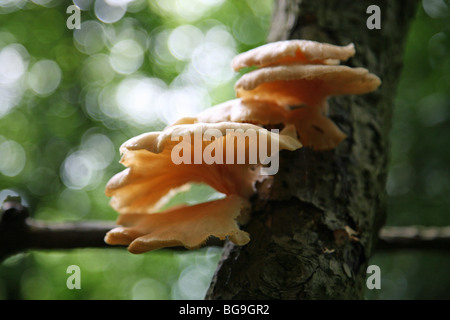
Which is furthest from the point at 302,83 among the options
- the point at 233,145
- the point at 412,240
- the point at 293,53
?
the point at 412,240

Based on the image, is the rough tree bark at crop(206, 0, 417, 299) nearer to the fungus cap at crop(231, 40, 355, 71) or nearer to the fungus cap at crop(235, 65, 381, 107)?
the fungus cap at crop(235, 65, 381, 107)

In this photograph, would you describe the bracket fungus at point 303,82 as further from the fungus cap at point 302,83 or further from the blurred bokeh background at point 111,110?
the blurred bokeh background at point 111,110

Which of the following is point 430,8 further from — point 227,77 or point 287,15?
point 287,15

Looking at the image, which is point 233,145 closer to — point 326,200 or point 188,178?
point 188,178

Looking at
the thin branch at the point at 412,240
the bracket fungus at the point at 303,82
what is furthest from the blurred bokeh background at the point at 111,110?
the bracket fungus at the point at 303,82

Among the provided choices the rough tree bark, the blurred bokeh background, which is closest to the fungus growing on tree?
the rough tree bark
